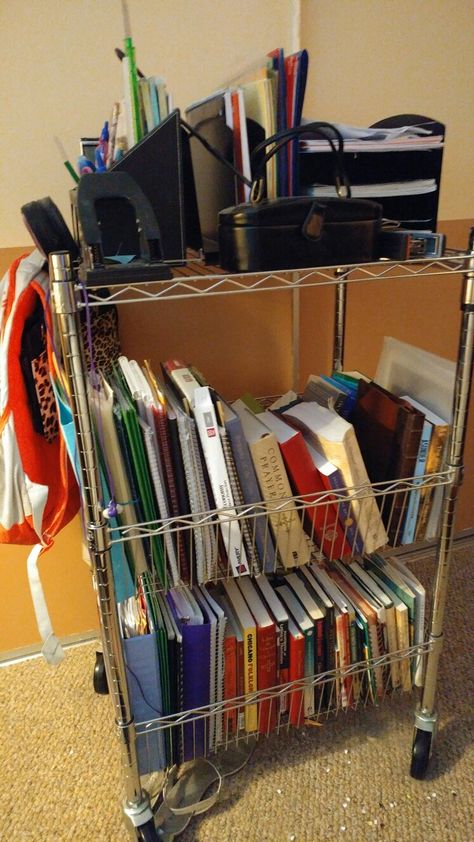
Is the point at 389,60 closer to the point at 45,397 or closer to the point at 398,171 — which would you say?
the point at 398,171

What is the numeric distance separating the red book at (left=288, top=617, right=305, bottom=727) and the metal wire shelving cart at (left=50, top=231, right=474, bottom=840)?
0.02 metres

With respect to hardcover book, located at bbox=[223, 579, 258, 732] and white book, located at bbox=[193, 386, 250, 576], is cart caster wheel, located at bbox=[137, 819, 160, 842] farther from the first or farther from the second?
white book, located at bbox=[193, 386, 250, 576]

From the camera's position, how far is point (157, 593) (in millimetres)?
1188

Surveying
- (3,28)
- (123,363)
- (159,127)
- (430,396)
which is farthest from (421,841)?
(3,28)

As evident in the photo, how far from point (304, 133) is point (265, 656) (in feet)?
3.17

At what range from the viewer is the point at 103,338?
1.18m

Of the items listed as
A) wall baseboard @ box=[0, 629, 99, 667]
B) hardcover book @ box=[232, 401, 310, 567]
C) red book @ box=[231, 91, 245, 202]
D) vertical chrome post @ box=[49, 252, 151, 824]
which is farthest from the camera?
wall baseboard @ box=[0, 629, 99, 667]

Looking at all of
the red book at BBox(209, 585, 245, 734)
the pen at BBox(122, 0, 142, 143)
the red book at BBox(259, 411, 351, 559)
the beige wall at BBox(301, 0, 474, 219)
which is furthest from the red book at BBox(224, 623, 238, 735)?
the beige wall at BBox(301, 0, 474, 219)

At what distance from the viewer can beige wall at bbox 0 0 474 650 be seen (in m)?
1.16

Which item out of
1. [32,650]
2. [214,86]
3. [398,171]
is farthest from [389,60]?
[32,650]

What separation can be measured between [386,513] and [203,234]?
651mm

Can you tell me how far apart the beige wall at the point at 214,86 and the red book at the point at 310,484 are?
0.40m

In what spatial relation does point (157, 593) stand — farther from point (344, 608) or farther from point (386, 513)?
point (386, 513)

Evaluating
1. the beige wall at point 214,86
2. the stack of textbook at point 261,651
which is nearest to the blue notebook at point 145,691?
the stack of textbook at point 261,651
